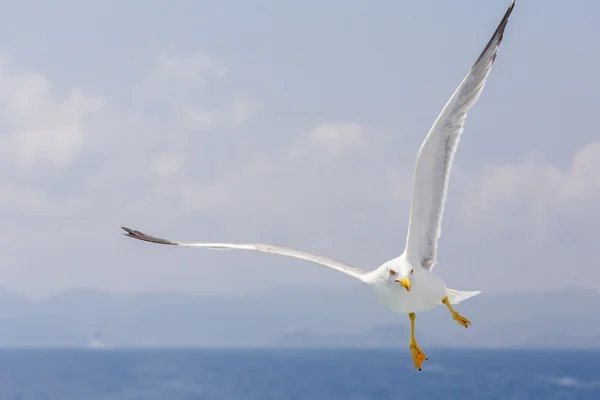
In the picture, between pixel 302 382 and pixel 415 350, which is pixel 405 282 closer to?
pixel 415 350

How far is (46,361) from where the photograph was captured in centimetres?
17650

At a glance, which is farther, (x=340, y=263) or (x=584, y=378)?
(x=584, y=378)

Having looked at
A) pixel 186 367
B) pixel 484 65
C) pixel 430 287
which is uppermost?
pixel 186 367

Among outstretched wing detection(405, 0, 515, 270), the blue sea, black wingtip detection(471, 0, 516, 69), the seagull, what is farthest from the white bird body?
the blue sea

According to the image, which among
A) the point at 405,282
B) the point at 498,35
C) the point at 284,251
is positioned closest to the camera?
the point at 498,35

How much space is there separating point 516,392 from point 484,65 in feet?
332

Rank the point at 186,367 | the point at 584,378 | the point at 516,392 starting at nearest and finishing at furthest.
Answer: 1. the point at 516,392
2. the point at 584,378
3. the point at 186,367

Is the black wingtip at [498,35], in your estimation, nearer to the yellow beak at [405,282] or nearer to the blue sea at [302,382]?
the yellow beak at [405,282]

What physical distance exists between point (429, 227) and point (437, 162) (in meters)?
0.94

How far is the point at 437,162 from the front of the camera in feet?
39.4

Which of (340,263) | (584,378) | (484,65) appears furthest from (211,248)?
(584,378)

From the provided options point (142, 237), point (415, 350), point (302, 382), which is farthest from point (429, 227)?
point (302, 382)

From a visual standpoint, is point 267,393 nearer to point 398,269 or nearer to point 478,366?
point 478,366

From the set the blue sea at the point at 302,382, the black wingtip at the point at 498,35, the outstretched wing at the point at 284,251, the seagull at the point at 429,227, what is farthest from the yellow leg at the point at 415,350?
the blue sea at the point at 302,382
